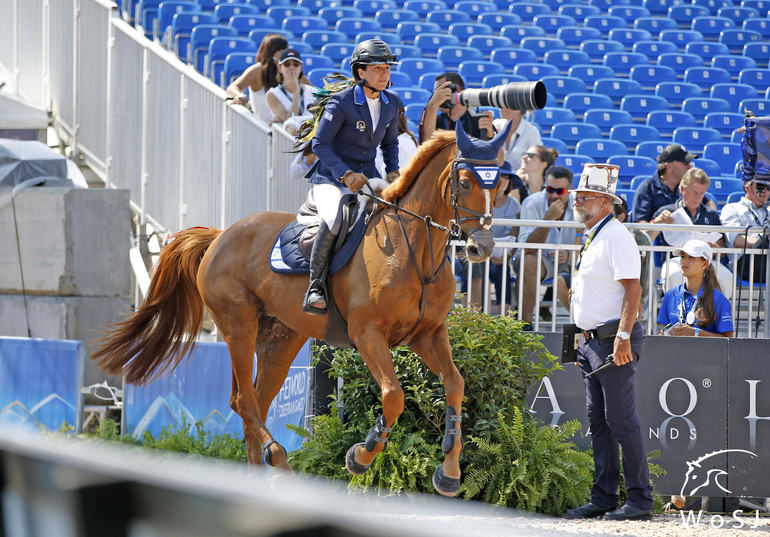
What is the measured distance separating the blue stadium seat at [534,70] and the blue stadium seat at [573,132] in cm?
153

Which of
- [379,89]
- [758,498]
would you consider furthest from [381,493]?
[758,498]

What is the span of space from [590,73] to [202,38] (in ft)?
22.2

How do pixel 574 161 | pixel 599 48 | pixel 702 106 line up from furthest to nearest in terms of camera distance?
pixel 599 48 < pixel 702 106 < pixel 574 161

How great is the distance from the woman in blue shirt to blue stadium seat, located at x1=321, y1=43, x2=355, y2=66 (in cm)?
929

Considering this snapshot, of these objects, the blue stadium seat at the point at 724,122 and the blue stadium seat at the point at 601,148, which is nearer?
the blue stadium seat at the point at 601,148

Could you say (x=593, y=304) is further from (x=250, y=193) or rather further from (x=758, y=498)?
(x=250, y=193)

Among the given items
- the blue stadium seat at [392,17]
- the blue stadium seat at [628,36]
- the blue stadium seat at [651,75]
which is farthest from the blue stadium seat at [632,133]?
the blue stadium seat at [392,17]

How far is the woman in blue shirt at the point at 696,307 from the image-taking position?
27.6 feet

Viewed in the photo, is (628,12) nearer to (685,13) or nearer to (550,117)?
(685,13)

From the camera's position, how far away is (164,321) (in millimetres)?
7984

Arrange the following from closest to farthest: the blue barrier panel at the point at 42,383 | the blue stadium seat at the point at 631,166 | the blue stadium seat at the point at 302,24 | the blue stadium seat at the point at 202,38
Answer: the blue barrier panel at the point at 42,383 < the blue stadium seat at the point at 631,166 < the blue stadium seat at the point at 202,38 < the blue stadium seat at the point at 302,24

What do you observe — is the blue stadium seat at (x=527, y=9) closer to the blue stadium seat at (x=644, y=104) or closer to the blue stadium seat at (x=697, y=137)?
the blue stadium seat at (x=644, y=104)

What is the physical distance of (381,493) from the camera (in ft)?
24.5

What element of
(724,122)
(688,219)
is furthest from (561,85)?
(688,219)
